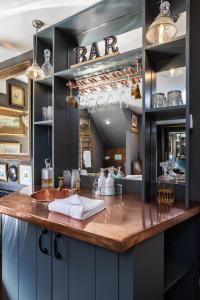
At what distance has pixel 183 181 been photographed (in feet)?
4.91

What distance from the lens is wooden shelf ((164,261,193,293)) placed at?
130 cm

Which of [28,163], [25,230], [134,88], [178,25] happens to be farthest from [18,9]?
[25,230]

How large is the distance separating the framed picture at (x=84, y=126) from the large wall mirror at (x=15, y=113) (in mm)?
743

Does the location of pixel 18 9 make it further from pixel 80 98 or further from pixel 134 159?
pixel 134 159

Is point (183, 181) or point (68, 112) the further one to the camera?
point (68, 112)

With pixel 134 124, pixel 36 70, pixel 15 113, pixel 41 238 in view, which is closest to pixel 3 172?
pixel 15 113

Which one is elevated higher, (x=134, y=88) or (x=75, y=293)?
(x=134, y=88)

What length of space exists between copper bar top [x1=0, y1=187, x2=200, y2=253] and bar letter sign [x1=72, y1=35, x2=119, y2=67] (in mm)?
1083

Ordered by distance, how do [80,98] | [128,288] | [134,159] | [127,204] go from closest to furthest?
[128,288] < [127,204] < [134,159] < [80,98]

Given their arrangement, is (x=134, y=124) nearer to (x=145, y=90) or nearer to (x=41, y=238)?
(x=145, y=90)

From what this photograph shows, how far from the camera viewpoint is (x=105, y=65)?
178 cm

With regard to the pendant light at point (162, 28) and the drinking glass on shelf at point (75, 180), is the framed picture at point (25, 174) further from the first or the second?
the pendant light at point (162, 28)

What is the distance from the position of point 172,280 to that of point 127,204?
1.52 ft

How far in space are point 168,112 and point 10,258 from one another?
4.44 feet
